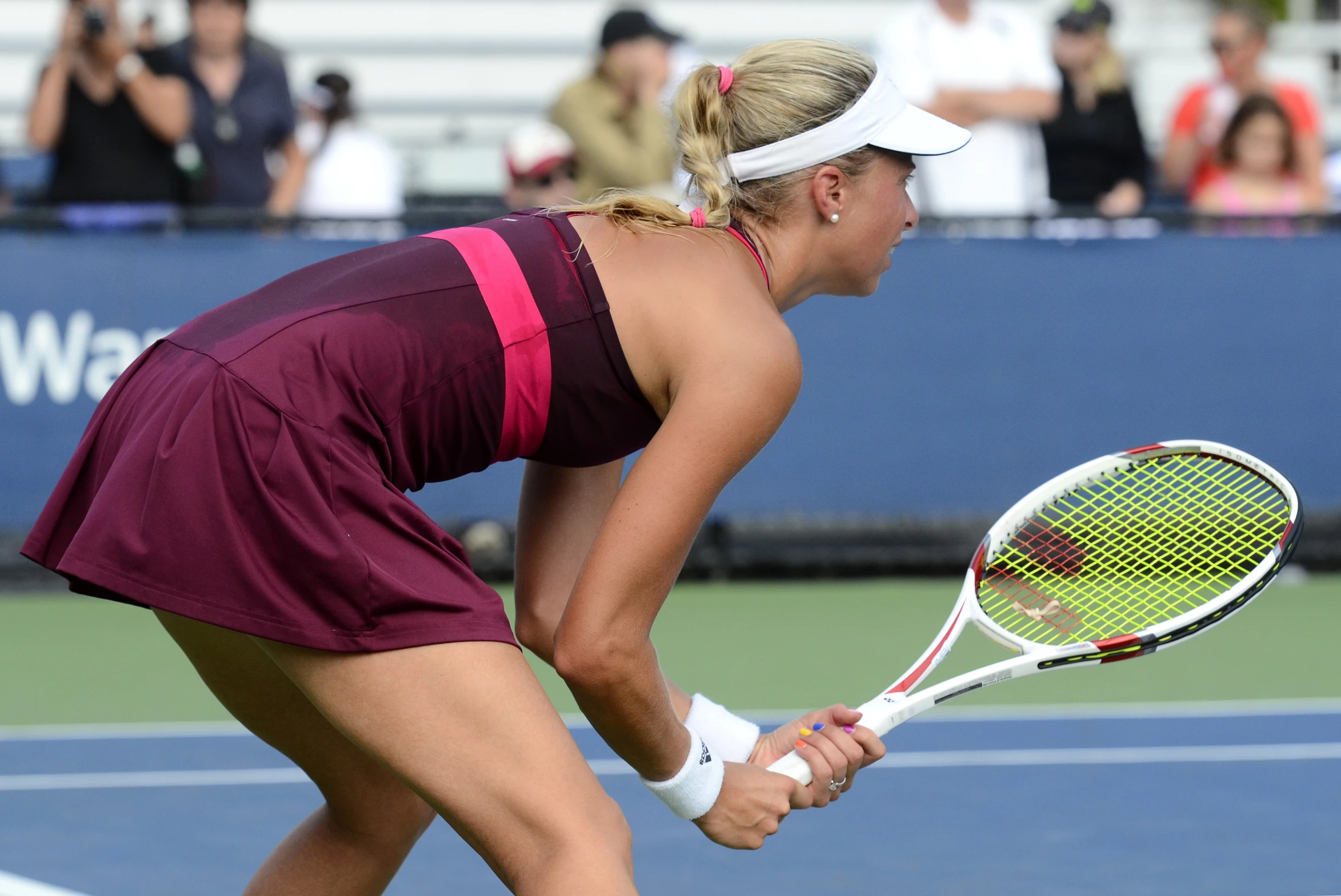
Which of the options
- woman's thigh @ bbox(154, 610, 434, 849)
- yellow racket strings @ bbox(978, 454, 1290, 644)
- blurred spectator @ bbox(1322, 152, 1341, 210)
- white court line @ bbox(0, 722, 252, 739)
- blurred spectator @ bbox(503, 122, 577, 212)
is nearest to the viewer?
woman's thigh @ bbox(154, 610, 434, 849)

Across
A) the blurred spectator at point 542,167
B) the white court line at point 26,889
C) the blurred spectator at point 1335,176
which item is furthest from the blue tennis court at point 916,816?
the blurred spectator at point 1335,176

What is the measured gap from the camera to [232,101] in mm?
7168

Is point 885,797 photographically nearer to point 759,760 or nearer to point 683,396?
point 759,760

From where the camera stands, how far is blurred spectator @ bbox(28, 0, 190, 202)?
6.77 metres

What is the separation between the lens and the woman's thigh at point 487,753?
2.12 meters

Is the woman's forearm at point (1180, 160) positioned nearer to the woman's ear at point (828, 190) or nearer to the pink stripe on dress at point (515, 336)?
the woman's ear at point (828, 190)

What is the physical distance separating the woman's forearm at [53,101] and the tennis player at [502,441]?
4.81 m

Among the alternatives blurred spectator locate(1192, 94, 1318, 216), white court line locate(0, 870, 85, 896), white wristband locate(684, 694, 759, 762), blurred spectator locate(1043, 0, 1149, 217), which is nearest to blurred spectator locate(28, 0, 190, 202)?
blurred spectator locate(1043, 0, 1149, 217)

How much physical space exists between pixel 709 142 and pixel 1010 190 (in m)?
5.12

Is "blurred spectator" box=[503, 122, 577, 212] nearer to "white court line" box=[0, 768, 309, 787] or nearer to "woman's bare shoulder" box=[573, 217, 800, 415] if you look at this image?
"white court line" box=[0, 768, 309, 787]

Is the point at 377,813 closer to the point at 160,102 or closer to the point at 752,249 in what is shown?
the point at 752,249

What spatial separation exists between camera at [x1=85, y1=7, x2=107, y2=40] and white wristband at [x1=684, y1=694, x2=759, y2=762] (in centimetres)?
486

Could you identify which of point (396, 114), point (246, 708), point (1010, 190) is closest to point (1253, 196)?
point (1010, 190)

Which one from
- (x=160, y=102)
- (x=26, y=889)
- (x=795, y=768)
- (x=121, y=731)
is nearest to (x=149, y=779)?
(x=121, y=731)
